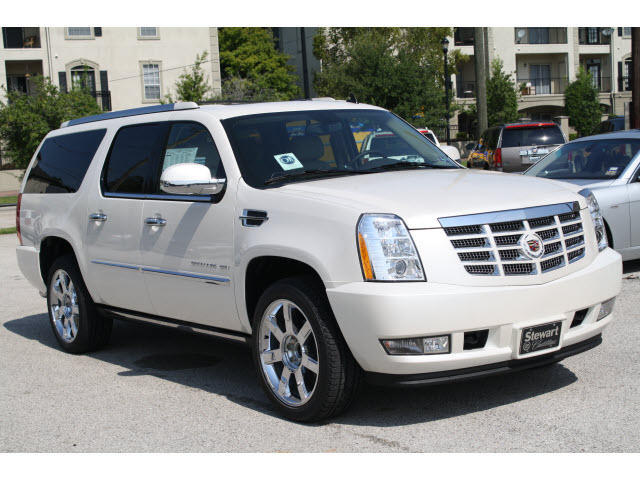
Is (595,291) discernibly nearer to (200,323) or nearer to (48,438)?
(200,323)

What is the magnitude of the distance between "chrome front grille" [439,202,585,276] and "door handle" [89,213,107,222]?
3102mm

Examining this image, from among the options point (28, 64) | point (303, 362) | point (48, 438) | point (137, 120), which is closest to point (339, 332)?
point (303, 362)

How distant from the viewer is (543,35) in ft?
193

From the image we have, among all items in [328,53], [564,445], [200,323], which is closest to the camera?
[564,445]

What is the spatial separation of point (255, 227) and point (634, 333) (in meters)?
3.37

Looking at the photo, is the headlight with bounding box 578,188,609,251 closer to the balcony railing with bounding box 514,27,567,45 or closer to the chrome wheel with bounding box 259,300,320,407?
the chrome wheel with bounding box 259,300,320,407

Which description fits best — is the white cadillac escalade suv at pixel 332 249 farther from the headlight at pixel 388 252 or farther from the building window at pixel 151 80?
the building window at pixel 151 80

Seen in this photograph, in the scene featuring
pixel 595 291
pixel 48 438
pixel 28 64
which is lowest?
pixel 48 438

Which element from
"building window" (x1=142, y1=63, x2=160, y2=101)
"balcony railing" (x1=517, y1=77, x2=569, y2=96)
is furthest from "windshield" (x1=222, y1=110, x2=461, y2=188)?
"balcony railing" (x1=517, y1=77, x2=569, y2=96)

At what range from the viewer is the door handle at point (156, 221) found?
5836 millimetres

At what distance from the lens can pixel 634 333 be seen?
21.6 ft

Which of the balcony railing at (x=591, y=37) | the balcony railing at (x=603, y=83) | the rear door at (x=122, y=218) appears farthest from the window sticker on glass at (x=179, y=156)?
the balcony railing at (x=603, y=83)

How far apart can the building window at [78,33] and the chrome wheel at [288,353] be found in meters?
38.7

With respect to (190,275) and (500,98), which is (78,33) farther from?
(190,275)
